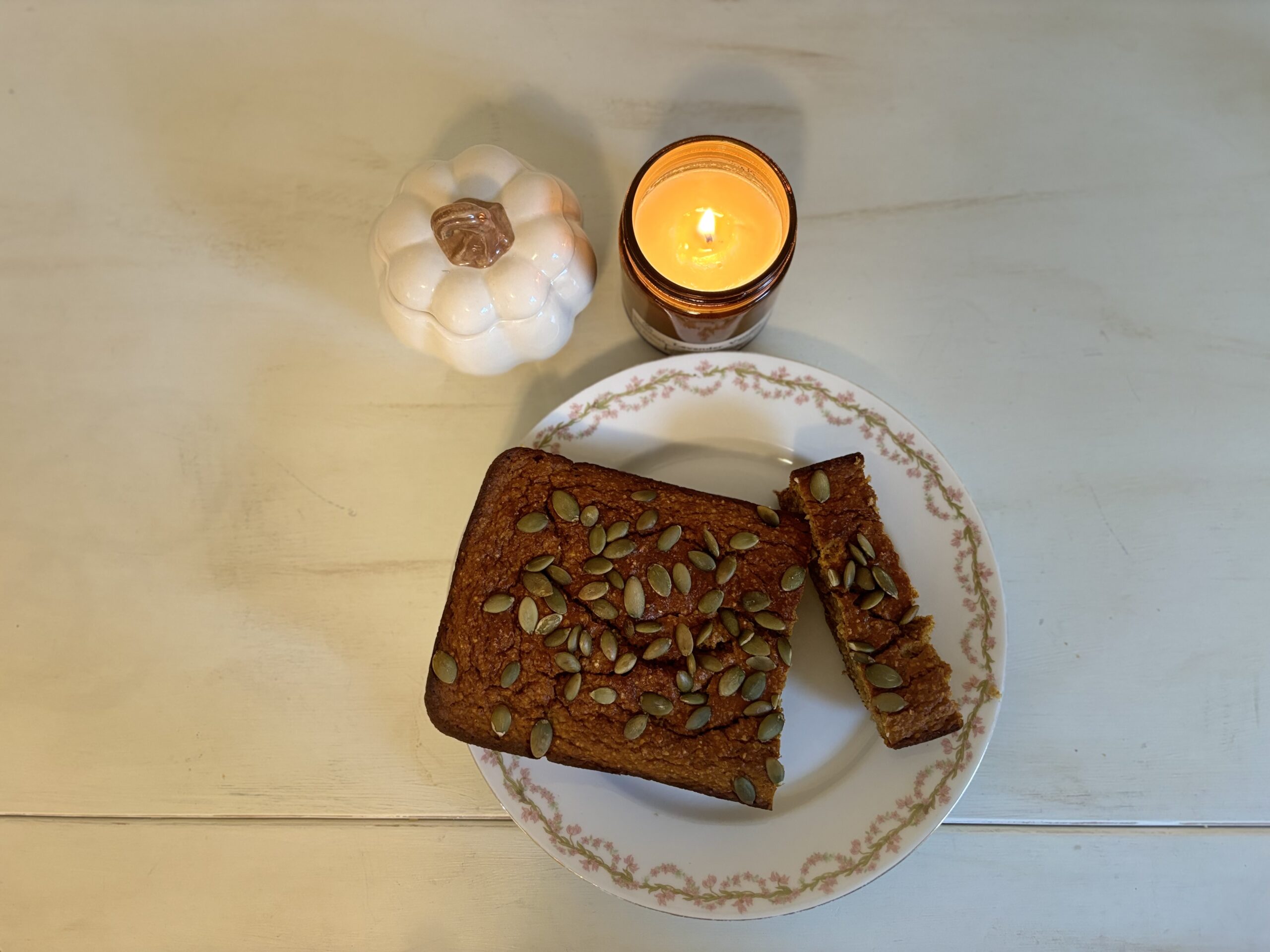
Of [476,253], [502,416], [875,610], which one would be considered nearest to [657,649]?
[875,610]

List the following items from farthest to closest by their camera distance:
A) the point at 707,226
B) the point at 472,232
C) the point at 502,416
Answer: the point at 502,416
the point at 707,226
the point at 472,232

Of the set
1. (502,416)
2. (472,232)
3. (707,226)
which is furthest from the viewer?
(502,416)

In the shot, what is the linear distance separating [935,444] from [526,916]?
1263 millimetres

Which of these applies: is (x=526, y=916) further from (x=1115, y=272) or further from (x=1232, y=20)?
(x=1232, y=20)

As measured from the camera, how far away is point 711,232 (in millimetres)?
1477

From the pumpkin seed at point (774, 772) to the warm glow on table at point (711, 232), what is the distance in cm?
85

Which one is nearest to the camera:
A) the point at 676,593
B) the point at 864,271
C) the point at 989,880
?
the point at 676,593

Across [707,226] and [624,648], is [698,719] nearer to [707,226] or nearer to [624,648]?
[624,648]

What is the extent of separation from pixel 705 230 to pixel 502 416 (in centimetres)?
58

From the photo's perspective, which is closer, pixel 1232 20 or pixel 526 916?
pixel 526 916

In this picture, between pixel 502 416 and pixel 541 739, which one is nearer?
pixel 541 739

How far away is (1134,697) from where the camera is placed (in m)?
1.65

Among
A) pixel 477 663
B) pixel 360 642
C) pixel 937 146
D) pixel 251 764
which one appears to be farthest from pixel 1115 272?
pixel 251 764

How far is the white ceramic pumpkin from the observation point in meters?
1.40
